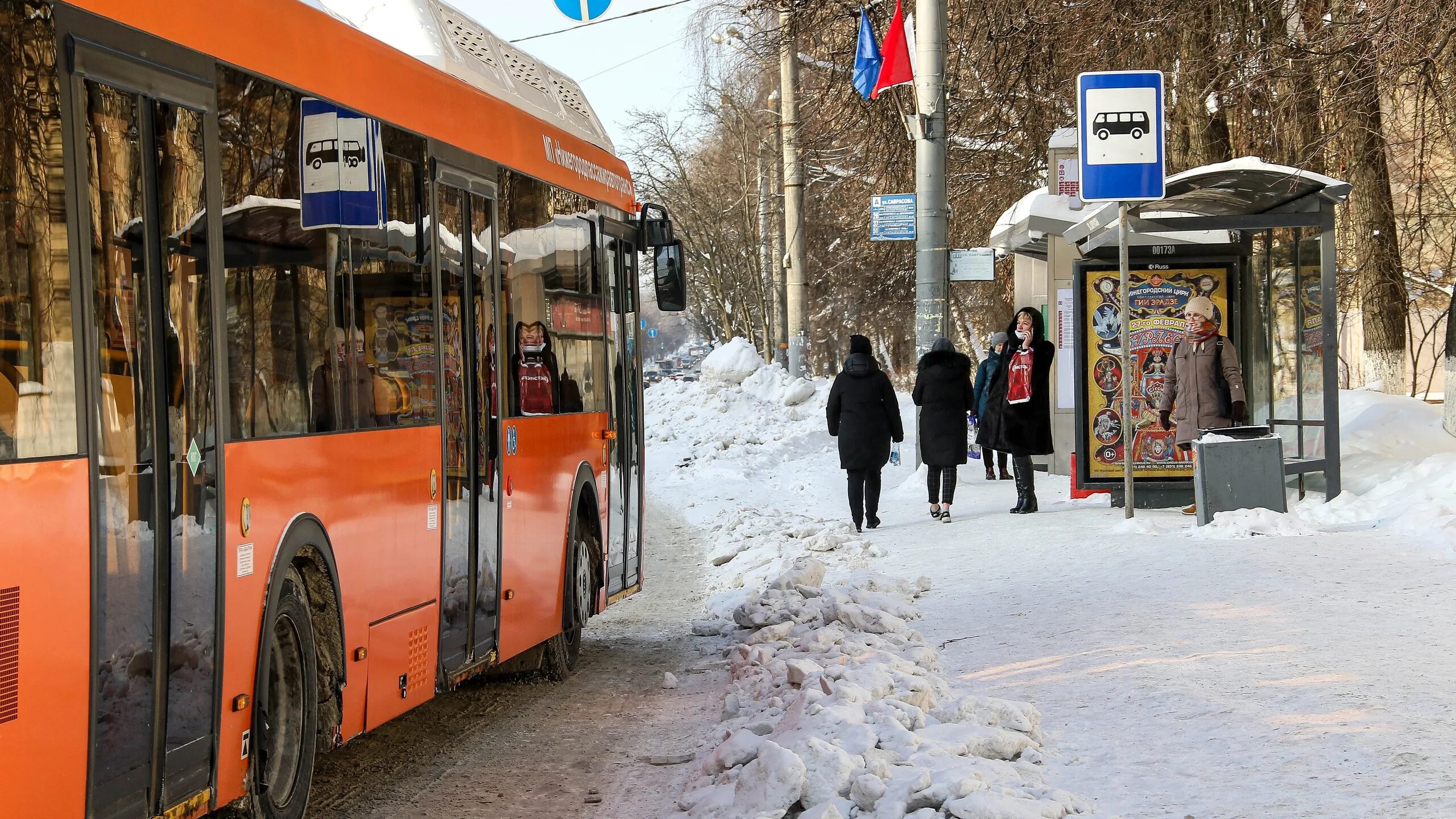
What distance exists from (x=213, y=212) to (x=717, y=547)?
424 inches

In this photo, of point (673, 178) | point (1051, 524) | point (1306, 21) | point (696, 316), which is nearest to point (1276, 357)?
point (1051, 524)

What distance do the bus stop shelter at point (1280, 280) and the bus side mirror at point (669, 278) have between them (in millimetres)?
3711

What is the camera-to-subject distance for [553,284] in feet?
29.1

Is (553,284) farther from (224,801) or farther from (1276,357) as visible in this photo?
(1276,357)

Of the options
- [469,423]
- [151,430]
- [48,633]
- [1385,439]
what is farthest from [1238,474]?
[48,633]

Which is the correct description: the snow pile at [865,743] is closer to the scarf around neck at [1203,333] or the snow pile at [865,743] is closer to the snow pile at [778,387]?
the scarf around neck at [1203,333]

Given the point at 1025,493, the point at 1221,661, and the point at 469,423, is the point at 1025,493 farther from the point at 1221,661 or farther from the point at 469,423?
the point at 469,423

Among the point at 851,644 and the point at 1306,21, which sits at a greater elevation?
the point at 1306,21

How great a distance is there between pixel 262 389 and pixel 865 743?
7.71 feet

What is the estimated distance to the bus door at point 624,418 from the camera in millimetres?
10273

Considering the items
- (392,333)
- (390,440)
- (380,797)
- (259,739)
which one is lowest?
(380,797)

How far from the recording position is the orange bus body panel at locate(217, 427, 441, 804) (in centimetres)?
513

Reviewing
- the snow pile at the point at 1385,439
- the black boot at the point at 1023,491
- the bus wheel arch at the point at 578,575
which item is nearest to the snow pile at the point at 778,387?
the snow pile at the point at 1385,439

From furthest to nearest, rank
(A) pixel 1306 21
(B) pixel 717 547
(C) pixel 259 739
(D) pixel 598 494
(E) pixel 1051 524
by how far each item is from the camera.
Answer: (A) pixel 1306 21
(B) pixel 717 547
(E) pixel 1051 524
(D) pixel 598 494
(C) pixel 259 739
